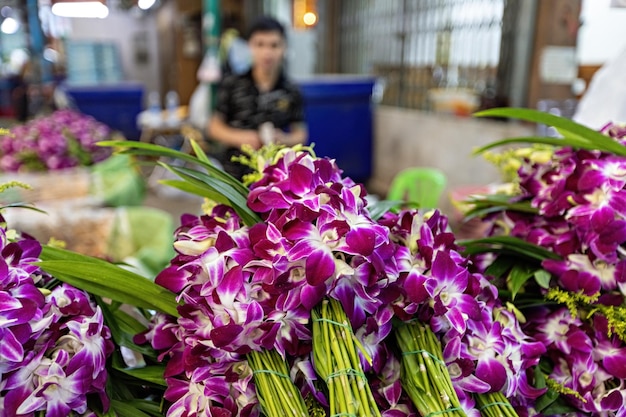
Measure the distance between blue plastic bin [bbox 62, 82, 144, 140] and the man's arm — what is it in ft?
14.0

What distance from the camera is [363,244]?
55cm

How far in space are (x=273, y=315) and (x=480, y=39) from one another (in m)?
3.97

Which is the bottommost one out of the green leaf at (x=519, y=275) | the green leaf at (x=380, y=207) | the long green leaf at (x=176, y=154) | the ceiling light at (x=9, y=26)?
the green leaf at (x=519, y=275)

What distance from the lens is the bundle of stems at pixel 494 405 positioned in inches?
23.7

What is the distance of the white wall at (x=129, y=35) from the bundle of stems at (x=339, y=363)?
44.2 ft

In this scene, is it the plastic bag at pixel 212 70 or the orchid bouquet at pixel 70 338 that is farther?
the plastic bag at pixel 212 70

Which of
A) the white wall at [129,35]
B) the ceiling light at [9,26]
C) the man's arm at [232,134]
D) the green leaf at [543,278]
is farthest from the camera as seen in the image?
the white wall at [129,35]

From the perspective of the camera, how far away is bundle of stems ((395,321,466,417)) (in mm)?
554

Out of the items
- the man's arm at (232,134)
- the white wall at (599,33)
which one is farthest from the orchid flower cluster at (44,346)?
the white wall at (599,33)

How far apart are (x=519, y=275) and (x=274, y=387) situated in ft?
1.44

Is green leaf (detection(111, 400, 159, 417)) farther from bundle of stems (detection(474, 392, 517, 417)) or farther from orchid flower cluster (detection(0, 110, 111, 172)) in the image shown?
orchid flower cluster (detection(0, 110, 111, 172))

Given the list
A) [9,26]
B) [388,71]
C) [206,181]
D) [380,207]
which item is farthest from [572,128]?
[9,26]

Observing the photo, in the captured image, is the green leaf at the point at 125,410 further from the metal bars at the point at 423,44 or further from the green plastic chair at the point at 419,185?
the metal bars at the point at 423,44

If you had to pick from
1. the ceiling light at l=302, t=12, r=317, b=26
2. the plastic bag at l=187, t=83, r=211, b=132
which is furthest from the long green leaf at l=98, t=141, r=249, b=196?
the ceiling light at l=302, t=12, r=317, b=26
